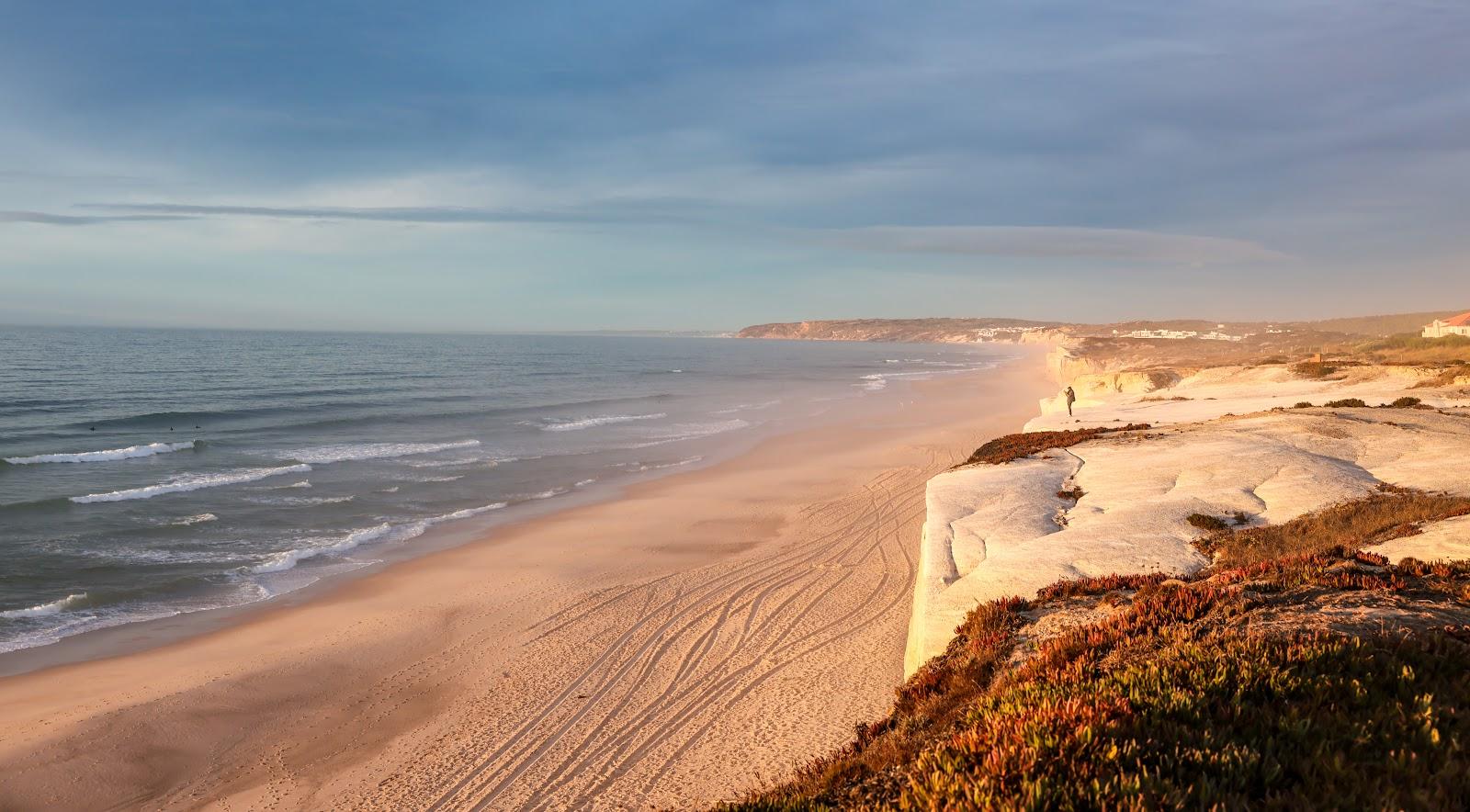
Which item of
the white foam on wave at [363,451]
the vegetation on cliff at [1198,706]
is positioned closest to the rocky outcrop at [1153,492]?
the vegetation on cliff at [1198,706]

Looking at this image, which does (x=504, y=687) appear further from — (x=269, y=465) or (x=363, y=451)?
(x=363, y=451)

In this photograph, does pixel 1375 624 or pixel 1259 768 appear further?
pixel 1375 624

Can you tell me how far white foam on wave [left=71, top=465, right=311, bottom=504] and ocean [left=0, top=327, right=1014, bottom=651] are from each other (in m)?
0.11

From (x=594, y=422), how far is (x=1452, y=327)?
6447cm

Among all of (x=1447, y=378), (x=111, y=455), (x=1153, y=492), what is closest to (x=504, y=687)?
(x=1153, y=492)

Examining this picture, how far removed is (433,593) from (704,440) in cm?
2060

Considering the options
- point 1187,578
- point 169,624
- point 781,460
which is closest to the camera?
point 1187,578

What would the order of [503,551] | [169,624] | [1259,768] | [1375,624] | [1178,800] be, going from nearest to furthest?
[1178,800] < [1259,768] < [1375,624] < [169,624] < [503,551]

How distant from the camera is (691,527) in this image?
19.0 meters

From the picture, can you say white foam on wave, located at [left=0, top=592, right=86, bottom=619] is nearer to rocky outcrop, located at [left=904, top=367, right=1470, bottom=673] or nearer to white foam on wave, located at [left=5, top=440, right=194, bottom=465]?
rocky outcrop, located at [left=904, top=367, right=1470, bottom=673]

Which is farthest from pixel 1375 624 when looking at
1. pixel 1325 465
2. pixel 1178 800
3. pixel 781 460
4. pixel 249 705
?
pixel 781 460

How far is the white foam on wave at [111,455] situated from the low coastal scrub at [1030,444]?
93.9ft

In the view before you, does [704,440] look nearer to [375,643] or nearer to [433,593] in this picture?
[433,593]

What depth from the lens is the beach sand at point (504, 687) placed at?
827cm
